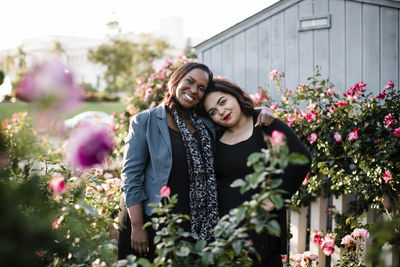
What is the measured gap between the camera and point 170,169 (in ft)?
6.93

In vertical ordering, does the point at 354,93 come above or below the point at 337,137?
above

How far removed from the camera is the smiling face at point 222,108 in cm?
233

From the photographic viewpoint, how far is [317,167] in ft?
10.4

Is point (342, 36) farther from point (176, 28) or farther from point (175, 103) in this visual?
point (176, 28)

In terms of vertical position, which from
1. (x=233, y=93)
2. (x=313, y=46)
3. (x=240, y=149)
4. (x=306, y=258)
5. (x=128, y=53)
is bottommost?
(x=306, y=258)

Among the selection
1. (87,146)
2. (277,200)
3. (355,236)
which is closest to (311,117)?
(355,236)

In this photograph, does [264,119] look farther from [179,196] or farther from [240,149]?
[179,196]

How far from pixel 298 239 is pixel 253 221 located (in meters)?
2.51

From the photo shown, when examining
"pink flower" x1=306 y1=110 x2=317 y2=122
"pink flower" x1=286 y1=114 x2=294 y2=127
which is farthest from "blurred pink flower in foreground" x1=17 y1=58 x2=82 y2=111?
"pink flower" x1=286 y1=114 x2=294 y2=127

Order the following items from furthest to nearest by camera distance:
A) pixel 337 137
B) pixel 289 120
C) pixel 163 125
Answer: pixel 289 120, pixel 337 137, pixel 163 125

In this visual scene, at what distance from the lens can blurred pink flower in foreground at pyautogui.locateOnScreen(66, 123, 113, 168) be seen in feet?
2.59

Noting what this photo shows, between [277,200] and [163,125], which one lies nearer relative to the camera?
[277,200]

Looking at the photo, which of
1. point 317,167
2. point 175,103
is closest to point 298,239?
point 317,167

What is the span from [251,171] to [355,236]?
1.03 metres
